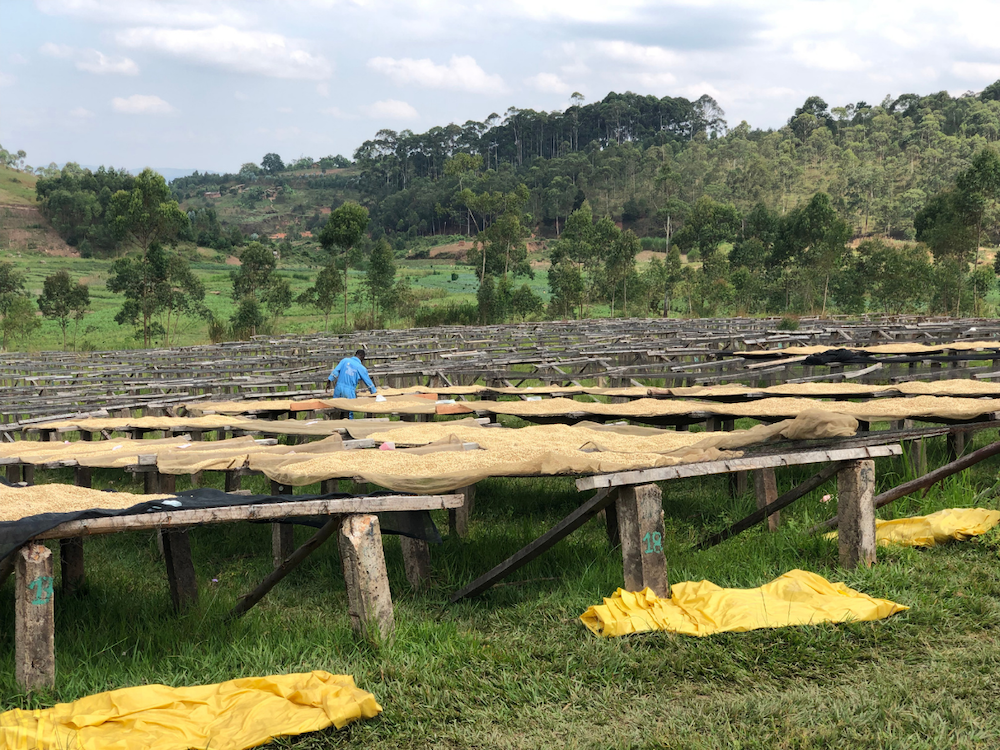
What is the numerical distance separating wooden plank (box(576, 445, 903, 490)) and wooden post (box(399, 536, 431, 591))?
1462 millimetres

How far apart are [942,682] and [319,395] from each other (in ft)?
29.6

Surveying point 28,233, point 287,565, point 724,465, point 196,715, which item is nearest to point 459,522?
point 287,565

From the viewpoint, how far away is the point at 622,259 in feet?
155

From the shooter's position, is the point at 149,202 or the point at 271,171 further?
the point at 271,171

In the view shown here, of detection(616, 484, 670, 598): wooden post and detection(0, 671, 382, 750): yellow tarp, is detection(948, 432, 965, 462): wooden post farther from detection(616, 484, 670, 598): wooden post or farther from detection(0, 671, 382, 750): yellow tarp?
detection(0, 671, 382, 750): yellow tarp

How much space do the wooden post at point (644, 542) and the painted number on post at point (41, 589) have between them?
9.96 ft

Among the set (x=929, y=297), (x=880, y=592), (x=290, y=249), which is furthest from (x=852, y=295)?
(x=290, y=249)

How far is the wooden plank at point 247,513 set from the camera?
4348 millimetres

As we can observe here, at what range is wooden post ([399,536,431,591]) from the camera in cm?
→ 597

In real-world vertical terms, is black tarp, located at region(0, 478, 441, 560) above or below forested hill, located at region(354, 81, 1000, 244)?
below

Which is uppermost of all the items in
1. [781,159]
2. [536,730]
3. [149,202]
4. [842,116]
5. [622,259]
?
[842,116]

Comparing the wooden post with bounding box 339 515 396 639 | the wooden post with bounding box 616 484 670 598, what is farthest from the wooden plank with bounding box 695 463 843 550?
the wooden post with bounding box 339 515 396 639

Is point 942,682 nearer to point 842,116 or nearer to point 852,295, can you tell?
point 852,295

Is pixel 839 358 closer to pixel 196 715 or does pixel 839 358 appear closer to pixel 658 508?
pixel 658 508
